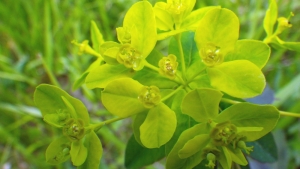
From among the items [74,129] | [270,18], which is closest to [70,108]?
[74,129]

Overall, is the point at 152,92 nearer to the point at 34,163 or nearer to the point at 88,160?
the point at 88,160

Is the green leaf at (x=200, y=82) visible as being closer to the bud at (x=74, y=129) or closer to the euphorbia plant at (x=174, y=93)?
the euphorbia plant at (x=174, y=93)

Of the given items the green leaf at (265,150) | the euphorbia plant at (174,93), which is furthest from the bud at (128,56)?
the green leaf at (265,150)

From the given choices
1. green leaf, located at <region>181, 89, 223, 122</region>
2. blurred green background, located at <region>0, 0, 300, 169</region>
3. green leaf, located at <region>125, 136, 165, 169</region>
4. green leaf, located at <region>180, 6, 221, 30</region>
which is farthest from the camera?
blurred green background, located at <region>0, 0, 300, 169</region>

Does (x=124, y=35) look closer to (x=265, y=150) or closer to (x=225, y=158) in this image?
(x=225, y=158)

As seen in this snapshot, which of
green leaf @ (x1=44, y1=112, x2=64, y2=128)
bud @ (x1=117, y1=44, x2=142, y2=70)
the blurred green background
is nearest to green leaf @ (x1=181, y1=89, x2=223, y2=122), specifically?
bud @ (x1=117, y1=44, x2=142, y2=70)

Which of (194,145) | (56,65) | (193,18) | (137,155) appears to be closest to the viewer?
(194,145)

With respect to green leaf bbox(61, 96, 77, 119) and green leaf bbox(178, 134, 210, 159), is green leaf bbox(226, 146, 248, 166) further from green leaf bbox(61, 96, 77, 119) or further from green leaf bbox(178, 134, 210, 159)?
green leaf bbox(61, 96, 77, 119)
